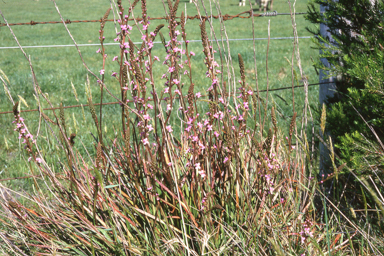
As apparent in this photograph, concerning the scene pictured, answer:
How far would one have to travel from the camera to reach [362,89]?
6.02 feet

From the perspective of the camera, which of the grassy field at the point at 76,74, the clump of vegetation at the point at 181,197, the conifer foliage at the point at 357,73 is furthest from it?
the grassy field at the point at 76,74

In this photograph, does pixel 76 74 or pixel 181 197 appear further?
pixel 76 74

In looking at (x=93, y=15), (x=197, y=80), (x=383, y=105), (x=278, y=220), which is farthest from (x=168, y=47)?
(x=93, y=15)

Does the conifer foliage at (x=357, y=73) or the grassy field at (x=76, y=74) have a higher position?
the conifer foliage at (x=357, y=73)

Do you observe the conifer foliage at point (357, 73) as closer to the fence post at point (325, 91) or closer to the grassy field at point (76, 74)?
the fence post at point (325, 91)

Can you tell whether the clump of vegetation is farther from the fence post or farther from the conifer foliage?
the fence post

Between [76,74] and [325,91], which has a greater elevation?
[325,91]

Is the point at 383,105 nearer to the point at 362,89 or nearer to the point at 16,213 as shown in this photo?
the point at 362,89

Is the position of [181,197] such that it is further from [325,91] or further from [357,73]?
[325,91]

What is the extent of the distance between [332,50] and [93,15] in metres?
20.8

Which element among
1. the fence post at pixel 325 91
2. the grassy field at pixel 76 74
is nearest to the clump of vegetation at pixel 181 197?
the grassy field at pixel 76 74

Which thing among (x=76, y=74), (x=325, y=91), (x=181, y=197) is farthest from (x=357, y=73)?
(x=76, y=74)

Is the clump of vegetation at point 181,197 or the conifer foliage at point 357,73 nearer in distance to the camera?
the clump of vegetation at point 181,197

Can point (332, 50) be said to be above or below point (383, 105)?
above
